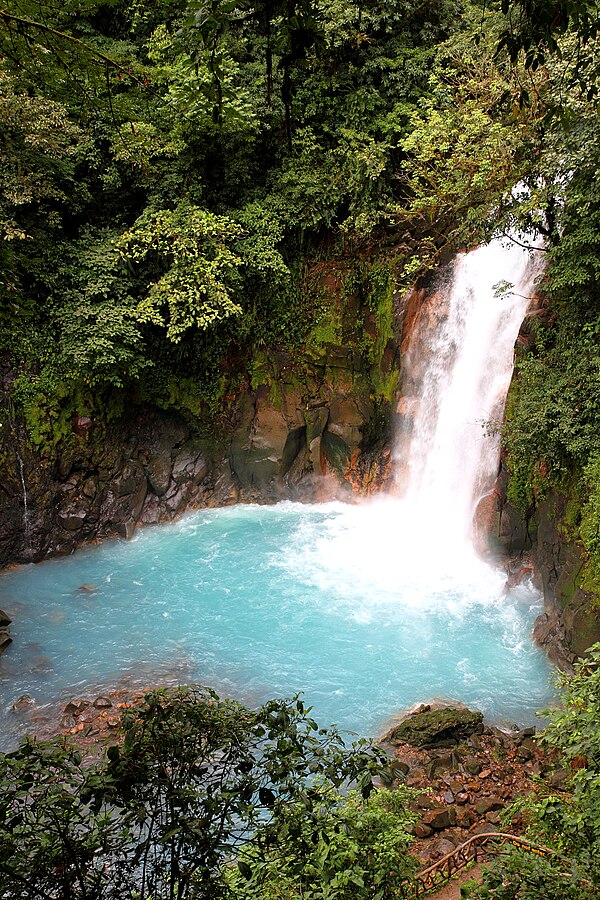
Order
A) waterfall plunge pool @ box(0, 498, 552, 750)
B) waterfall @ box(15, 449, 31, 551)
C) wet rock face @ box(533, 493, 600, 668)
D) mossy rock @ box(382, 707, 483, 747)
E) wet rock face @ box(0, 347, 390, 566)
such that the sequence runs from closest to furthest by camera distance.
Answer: mossy rock @ box(382, 707, 483, 747), wet rock face @ box(533, 493, 600, 668), waterfall plunge pool @ box(0, 498, 552, 750), waterfall @ box(15, 449, 31, 551), wet rock face @ box(0, 347, 390, 566)

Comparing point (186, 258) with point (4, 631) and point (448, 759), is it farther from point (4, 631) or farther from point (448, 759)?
point (448, 759)

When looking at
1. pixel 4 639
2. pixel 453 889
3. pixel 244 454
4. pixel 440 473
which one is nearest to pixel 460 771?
pixel 453 889

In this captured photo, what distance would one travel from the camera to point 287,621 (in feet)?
29.9

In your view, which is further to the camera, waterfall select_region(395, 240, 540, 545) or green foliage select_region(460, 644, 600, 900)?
waterfall select_region(395, 240, 540, 545)

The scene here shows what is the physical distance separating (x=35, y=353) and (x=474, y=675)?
8622 mm

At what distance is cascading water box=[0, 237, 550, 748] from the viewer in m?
7.84

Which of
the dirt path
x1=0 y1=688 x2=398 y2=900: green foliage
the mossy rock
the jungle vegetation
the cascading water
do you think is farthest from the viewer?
the jungle vegetation

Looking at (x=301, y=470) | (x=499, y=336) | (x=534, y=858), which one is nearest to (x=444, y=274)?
(x=499, y=336)

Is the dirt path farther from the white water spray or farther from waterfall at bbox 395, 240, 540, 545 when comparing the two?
waterfall at bbox 395, 240, 540, 545

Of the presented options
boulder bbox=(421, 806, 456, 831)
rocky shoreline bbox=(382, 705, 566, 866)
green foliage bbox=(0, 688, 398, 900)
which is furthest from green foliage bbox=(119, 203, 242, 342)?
green foliage bbox=(0, 688, 398, 900)

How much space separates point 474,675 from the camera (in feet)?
26.2

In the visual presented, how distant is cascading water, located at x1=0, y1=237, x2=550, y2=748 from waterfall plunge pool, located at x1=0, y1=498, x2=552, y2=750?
0.09ft

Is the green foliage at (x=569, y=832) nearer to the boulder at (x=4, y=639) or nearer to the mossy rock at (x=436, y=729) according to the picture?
the mossy rock at (x=436, y=729)

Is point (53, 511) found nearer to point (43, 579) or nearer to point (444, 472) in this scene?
point (43, 579)
